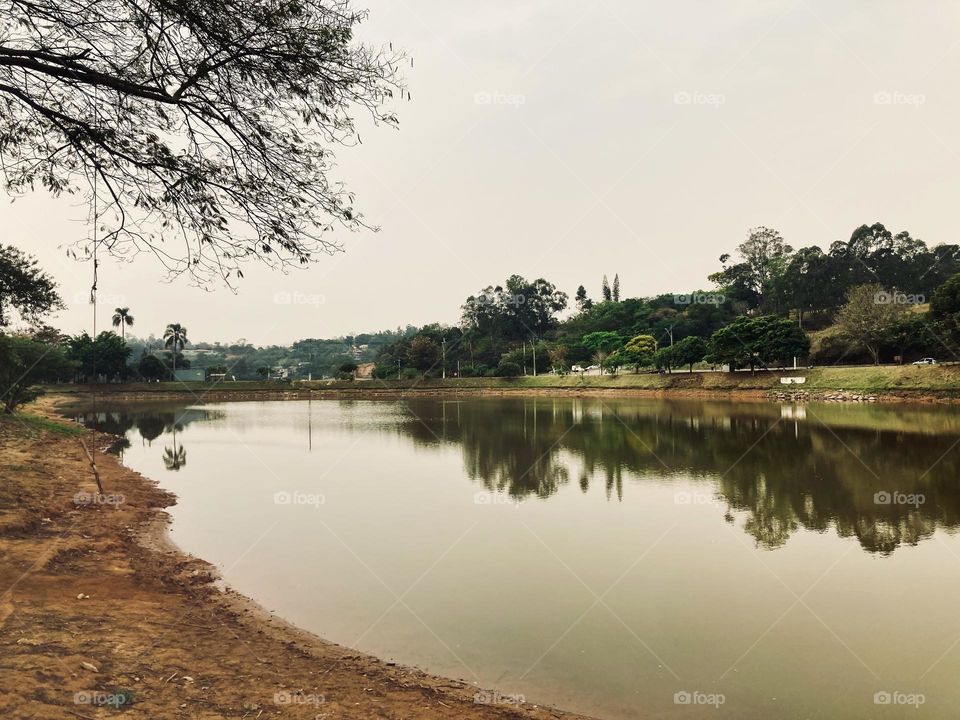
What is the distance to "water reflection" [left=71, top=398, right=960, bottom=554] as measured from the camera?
13.1 metres

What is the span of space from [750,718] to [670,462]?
50.2 feet

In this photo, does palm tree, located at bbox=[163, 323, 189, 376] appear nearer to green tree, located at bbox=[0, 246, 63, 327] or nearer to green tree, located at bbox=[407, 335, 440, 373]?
green tree, located at bbox=[407, 335, 440, 373]

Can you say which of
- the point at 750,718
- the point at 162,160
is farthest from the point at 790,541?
the point at 162,160

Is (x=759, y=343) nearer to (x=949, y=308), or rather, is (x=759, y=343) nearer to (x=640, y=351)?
(x=949, y=308)

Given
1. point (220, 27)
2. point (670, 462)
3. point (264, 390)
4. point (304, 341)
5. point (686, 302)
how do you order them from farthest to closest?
point (304, 341)
point (686, 302)
point (264, 390)
point (670, 462)
point (220, 27)

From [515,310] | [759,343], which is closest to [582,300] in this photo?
[515,310]

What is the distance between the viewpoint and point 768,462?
19859 mm

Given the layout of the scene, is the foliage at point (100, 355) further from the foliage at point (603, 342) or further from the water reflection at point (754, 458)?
the foliage at point (603, 342)

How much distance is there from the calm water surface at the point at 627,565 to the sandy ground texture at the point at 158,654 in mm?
613

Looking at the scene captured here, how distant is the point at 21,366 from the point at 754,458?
38.3 meters

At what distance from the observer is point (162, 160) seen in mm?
6109

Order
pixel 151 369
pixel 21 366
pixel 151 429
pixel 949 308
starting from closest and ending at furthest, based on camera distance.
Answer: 1. pixel 21 366
2. pixel 151 429
3. pixel 949 308
4. pixel 151 369

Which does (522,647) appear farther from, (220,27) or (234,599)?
(220,27)

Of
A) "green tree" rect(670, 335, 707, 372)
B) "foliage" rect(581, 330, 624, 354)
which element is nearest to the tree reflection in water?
"green tree" rect(670, 335, 707, 372)
